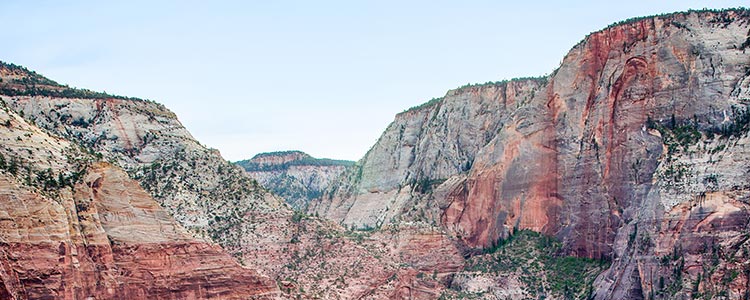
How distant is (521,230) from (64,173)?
175ft

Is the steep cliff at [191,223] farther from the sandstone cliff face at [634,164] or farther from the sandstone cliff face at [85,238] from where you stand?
the sandstone cliff face at [634,164]

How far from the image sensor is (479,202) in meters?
112

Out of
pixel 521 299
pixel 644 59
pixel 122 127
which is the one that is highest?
pixel 644 59

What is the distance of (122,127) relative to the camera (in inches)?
3519

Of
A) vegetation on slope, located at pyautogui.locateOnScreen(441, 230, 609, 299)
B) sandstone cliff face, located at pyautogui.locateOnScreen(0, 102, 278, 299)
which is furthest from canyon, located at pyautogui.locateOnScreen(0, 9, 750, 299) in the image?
vegetation on slope, located at pyautogui.locateOnScreen(441, 230, 609, 299)

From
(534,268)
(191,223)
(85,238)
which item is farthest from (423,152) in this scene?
(85,238)

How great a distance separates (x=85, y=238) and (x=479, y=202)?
5733cm

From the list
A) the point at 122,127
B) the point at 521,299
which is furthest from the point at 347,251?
the point at 122,127

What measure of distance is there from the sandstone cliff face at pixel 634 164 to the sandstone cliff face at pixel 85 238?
30.9 m

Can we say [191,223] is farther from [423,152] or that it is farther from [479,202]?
[423,152]

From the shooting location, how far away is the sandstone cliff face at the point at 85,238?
56281 millimetres

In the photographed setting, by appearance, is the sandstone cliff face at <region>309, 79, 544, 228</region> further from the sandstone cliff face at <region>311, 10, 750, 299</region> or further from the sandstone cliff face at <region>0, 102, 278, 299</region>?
the sandstone cliff face at <region>0, 102, 278, 299</region>

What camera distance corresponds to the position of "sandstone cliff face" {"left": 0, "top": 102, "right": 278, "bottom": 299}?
5628 centimetres

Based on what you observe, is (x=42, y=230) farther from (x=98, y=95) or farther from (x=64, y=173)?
(x=98, y=95)
